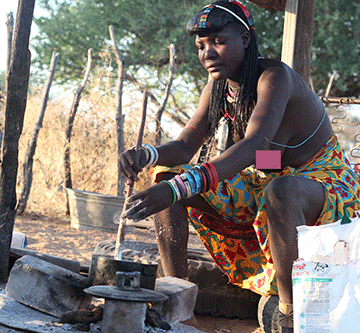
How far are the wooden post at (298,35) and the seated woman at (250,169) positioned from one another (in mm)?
1425

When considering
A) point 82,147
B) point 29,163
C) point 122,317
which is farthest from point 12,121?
point 82,147

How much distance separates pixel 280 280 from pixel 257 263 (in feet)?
1.47

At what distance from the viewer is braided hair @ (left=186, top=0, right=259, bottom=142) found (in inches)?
91.3

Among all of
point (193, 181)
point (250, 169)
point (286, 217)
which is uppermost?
point (250, 169)

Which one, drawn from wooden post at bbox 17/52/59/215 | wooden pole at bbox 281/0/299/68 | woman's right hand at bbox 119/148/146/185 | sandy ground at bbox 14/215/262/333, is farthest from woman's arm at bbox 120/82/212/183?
wooden post at bbox 17/52/59/215

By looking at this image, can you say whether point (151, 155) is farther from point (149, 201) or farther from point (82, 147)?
point (82, 147)

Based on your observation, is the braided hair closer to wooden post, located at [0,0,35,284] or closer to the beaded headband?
the beaded headband

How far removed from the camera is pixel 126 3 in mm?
12266

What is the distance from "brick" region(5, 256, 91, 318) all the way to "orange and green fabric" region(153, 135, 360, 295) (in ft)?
2.25

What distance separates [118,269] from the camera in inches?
79.7

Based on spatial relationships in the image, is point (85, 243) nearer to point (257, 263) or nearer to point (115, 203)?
point (115, 203)

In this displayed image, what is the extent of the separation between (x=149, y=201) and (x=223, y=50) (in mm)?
953

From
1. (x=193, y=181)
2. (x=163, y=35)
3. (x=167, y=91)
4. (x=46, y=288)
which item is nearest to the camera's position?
(x=193, y=181)

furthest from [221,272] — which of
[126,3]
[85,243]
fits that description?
[126,3]
